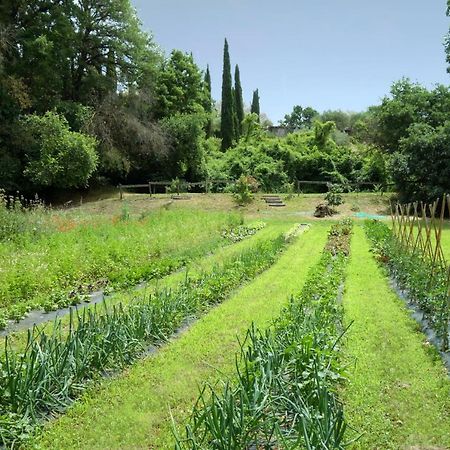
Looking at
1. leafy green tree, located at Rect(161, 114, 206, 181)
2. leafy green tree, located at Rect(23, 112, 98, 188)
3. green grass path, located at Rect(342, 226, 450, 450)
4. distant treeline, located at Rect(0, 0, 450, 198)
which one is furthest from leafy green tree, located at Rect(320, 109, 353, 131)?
green grass path, located at Rect(342, 226, 450, 450)

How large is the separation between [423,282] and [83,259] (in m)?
6.68

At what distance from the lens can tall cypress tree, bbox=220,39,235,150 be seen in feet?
134

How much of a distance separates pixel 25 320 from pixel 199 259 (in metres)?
5.28

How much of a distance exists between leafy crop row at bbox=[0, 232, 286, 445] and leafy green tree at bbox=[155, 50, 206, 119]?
83.2ft

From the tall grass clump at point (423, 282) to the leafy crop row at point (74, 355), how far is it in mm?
3461

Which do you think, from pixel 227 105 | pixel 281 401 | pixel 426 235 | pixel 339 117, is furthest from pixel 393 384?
pixel 339 117

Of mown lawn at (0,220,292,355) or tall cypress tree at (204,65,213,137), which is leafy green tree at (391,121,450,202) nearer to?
mown lawn at (0,220,292,355)

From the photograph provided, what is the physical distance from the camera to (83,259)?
984 cm

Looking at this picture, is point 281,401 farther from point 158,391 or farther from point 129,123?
point 129,123

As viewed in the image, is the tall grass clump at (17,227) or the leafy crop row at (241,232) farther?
the leafy crop row at (241,232)

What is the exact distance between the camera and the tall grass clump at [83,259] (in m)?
8.01

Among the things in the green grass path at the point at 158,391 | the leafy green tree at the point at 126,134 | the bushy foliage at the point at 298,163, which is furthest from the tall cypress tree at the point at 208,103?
the green grass path at the point at 158,391

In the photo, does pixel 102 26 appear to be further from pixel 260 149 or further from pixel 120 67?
pixel 260 149

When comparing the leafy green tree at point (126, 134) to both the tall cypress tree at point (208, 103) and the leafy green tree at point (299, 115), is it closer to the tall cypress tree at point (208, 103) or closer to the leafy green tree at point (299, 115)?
the tall cypress tree at point (208, 103)
